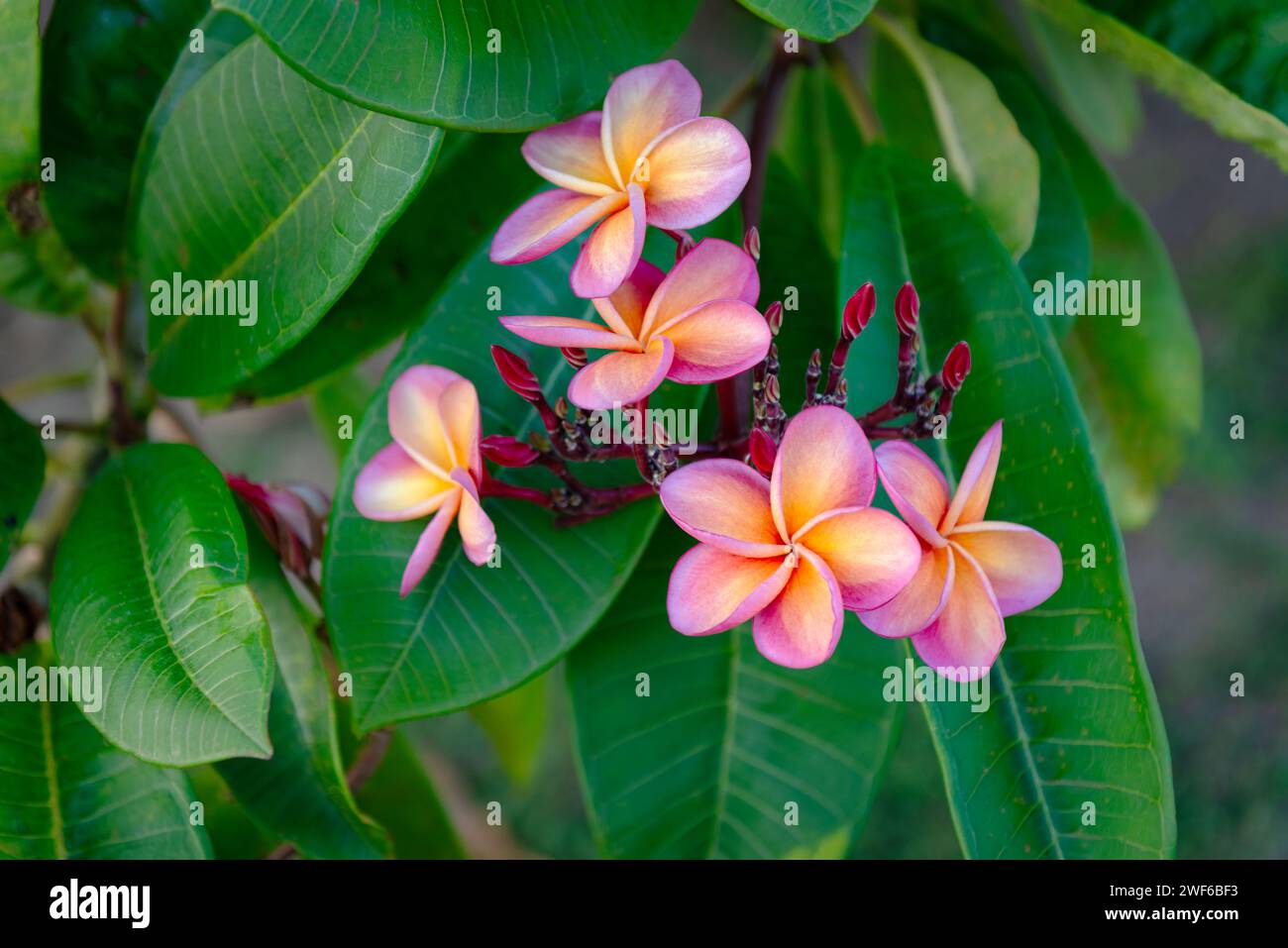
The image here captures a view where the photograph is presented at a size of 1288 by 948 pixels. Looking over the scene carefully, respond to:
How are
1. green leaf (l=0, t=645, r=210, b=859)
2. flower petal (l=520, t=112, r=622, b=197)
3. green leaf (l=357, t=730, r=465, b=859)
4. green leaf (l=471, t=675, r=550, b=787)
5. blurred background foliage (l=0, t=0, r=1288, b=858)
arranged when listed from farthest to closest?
blurred background foliage (l=0, t=0, r=1288, b=858), green leaf (l=471, t=675, r=550, b=787), green leaf (l=357, t=730, r=465, b=859), green leaf (l=0, t=645, r=210, b=859), flower petal (l=520, t=112, r=622, b=197)

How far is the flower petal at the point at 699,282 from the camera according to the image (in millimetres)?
551

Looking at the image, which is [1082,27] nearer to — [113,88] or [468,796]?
[113,88]

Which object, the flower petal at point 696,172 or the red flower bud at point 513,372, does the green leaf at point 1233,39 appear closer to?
the flower petal at point 696,172

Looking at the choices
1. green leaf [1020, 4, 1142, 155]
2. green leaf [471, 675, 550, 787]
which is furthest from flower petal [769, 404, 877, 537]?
green leaf [471, 675, 550, 787]

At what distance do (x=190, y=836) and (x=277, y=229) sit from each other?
0.40 meters

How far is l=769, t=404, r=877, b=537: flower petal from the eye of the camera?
52cm

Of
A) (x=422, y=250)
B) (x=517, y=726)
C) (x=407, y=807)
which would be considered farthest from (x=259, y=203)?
(x=517, y=726)

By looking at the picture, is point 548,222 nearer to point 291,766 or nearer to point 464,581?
point 464,581

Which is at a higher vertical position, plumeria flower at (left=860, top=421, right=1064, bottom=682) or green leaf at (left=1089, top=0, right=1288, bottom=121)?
green leaf at (left=1089, top=0, right=1288, bottom=121)

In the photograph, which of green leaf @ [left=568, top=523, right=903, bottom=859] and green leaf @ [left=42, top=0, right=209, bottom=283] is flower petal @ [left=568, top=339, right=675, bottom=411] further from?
green leaf @ [left=42, top=0, right=209, bottom=283]

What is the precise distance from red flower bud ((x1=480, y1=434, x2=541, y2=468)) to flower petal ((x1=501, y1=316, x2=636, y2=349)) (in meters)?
0.09

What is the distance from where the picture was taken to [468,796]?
7.64 ft

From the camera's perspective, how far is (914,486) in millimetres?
540

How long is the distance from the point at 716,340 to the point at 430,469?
0.70 ft
